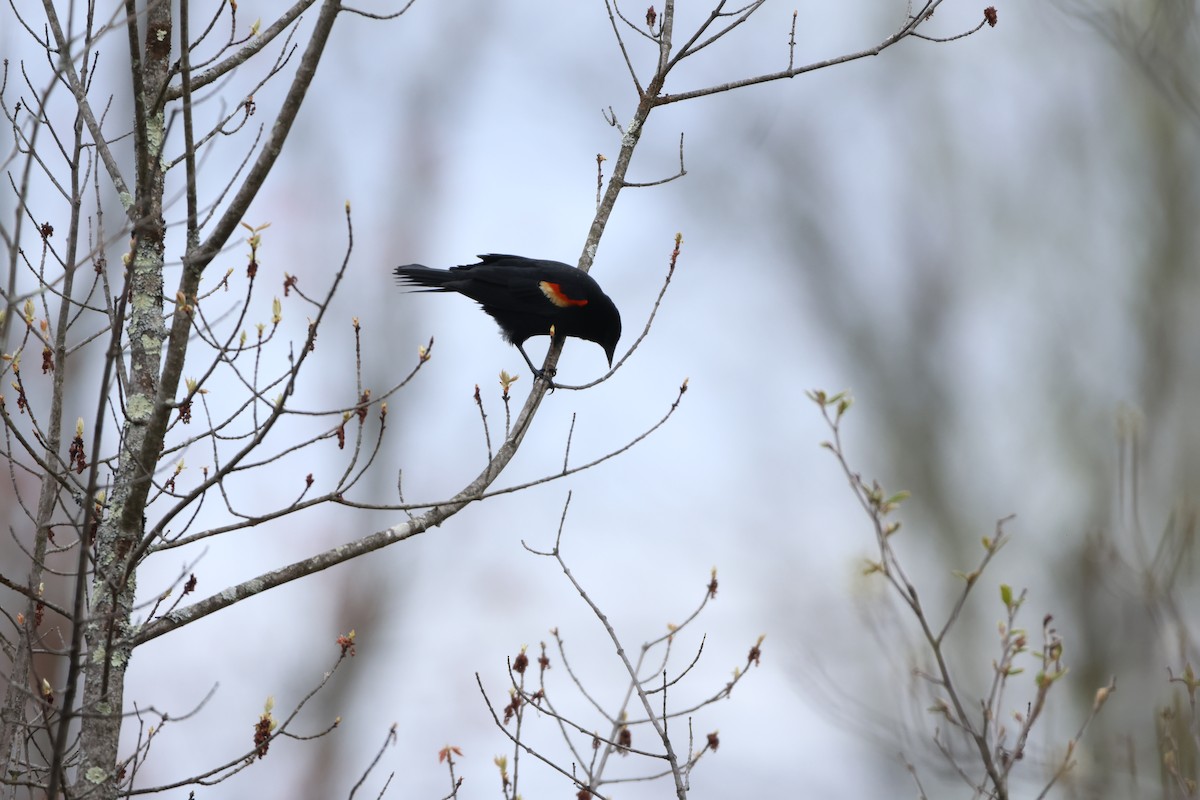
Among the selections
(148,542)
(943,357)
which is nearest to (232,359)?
(148,542)

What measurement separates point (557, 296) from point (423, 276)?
0.71 m

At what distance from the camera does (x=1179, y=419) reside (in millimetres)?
7641

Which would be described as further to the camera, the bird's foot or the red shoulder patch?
the red shoulder patch

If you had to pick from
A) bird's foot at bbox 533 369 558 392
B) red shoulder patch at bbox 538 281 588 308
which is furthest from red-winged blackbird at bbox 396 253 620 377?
bird's foot at bbox 533 369 558 392

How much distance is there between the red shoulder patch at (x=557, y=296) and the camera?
18.4ft

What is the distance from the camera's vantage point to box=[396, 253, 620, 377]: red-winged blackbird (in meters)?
5.61

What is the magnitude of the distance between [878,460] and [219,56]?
729 cm

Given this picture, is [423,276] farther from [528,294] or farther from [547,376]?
[547,376]

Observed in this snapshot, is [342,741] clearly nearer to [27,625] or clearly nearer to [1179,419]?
[1179,419]

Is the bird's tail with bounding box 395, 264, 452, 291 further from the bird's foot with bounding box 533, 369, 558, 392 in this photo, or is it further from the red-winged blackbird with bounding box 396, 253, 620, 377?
the bird's foot with bounding box 533, 369, 558, 392

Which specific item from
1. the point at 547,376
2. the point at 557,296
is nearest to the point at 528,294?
the point at 557,296

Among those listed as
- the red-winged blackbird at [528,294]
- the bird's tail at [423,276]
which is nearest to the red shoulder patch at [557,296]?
the red-winged blackbird at [528,294]

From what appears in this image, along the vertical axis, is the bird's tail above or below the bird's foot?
above

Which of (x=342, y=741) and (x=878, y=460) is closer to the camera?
(x=878, y=460)
